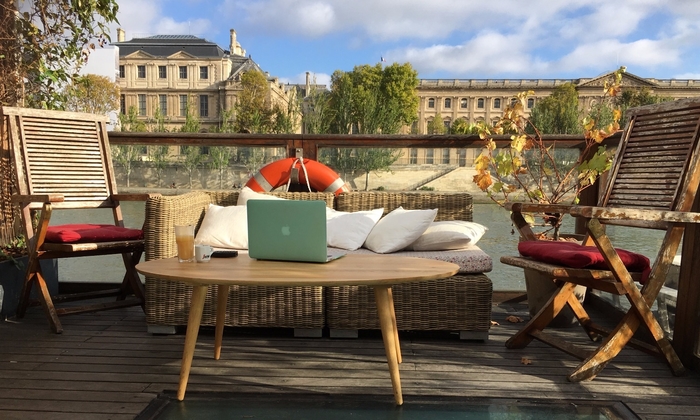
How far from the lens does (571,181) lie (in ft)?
10.7

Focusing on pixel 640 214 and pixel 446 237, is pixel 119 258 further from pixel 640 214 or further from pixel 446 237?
pixel 640 214

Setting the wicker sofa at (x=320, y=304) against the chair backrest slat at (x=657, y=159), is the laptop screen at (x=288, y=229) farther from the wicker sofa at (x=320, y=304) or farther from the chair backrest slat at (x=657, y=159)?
the chair backrest slat at (x=657, y=159)

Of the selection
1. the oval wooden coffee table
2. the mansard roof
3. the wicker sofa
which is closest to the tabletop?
the oval wooden coffee table

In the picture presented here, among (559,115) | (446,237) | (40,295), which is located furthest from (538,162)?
(559,115)

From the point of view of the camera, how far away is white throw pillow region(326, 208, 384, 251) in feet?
8.39

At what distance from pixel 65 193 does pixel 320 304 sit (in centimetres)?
146

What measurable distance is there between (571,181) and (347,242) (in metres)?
1.52

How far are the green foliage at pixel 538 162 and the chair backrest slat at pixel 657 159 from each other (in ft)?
1.17

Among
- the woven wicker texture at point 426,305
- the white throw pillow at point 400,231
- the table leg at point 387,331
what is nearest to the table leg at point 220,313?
the woven wicker texture at point 426,305

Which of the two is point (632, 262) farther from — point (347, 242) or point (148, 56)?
point (148, 56)

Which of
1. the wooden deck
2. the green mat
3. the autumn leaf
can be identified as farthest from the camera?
the autumn leaf

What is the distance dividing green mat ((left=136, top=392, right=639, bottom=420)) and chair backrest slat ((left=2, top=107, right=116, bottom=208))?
1531mm

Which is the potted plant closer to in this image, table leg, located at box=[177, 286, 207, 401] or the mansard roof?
table leg, located at box=[177, 286, 207, 401]

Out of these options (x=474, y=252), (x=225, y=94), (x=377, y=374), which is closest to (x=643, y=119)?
(x=474, y=252)
